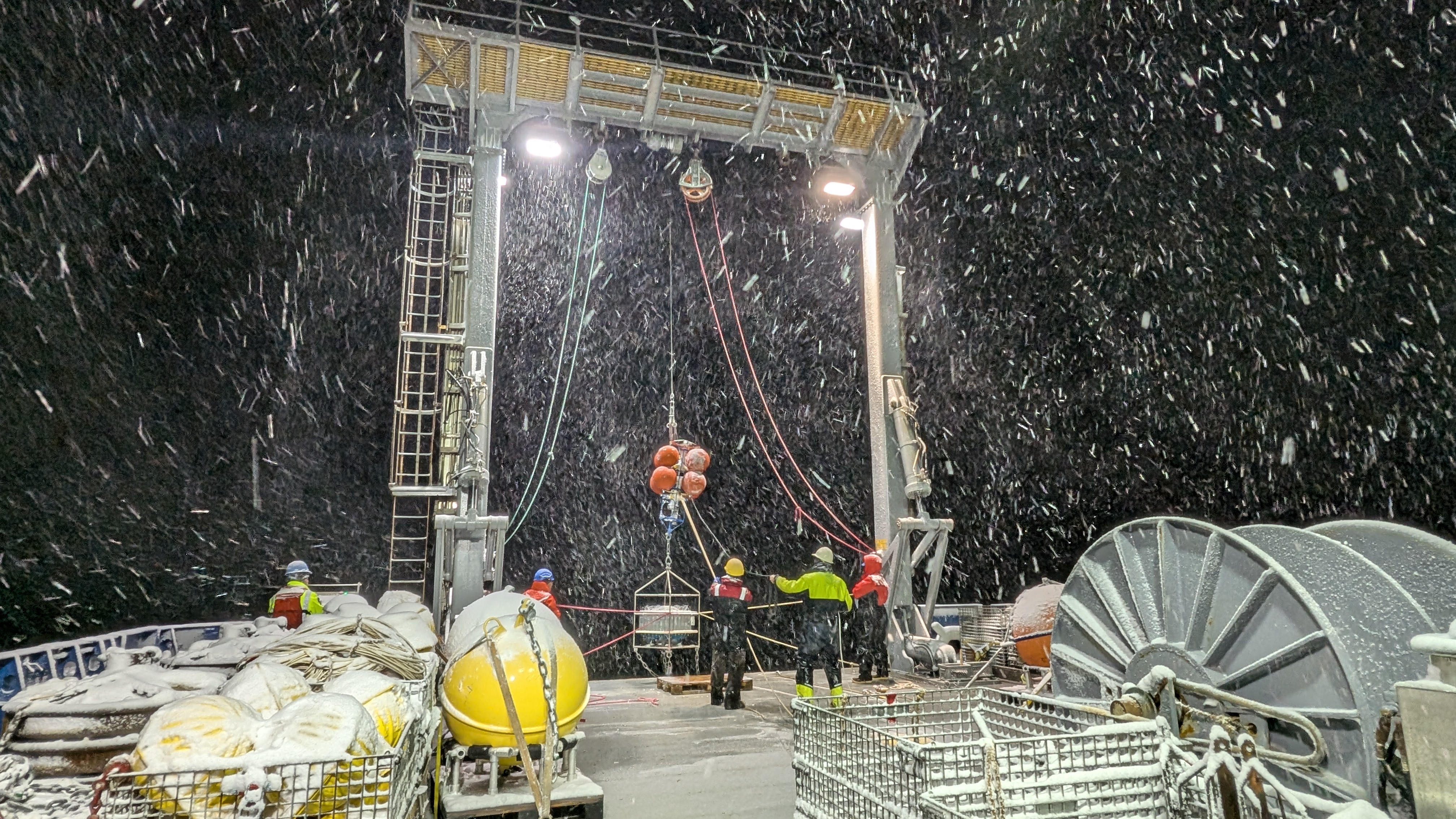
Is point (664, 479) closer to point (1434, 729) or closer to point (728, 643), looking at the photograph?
point (728, 643)

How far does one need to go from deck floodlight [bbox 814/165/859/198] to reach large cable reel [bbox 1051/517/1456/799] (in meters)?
8.28

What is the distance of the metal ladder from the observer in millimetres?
9945

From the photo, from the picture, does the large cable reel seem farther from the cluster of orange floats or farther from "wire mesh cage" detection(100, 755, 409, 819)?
the cluster of orange floats

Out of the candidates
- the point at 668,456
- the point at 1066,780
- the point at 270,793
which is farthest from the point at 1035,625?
the point at 270,793

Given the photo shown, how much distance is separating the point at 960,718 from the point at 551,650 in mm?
2356

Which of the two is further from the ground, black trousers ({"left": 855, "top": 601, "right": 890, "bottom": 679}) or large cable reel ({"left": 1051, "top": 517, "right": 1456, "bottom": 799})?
large cable reel ({"left": 1051, "top": 517, "right": 1456, "bottom": 799})

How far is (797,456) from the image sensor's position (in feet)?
75.5

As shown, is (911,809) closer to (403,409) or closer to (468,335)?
(468,335)

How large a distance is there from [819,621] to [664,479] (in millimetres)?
3217

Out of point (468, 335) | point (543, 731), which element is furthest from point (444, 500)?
point (543, 731)

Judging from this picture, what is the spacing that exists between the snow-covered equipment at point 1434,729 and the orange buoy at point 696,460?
334 inches

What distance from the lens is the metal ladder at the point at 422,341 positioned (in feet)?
32.6

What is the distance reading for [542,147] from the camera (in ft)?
33.3

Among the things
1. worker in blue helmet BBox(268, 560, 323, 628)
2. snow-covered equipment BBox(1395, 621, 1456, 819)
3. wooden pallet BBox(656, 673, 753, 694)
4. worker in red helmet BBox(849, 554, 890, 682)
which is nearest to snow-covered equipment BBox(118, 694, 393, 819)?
snow-covered equipment BBox(1395, 621, 1456, 819)
